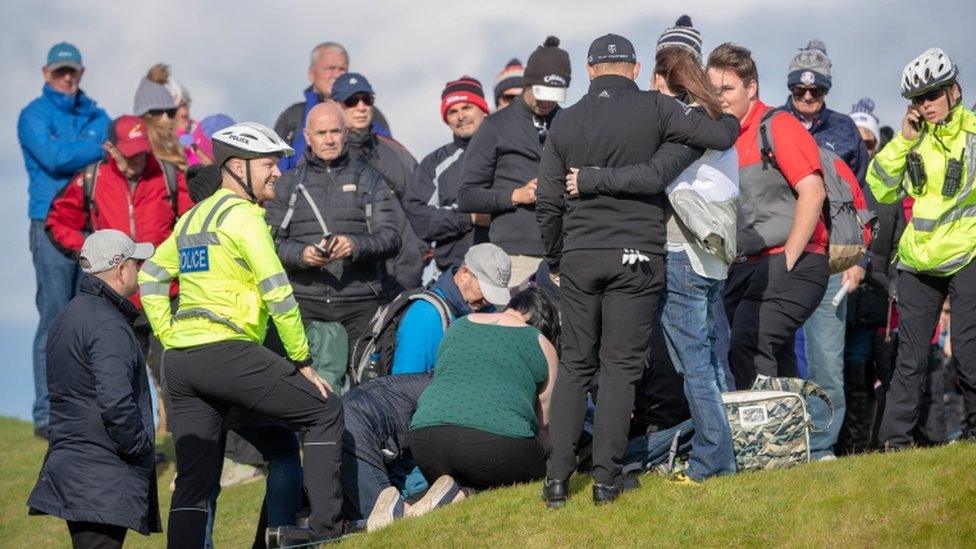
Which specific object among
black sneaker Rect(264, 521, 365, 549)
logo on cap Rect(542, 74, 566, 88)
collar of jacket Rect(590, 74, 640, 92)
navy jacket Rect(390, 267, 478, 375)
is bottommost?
black sneaker Rect(264, 521, 365, 549)

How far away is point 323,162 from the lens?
11.8m

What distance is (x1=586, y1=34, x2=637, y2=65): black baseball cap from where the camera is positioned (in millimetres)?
8047

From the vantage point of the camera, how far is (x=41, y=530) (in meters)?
12.0

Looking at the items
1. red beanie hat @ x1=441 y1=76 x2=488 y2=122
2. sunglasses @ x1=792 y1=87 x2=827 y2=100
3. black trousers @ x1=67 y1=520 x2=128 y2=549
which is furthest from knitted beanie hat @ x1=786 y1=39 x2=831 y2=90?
black trousers @ x1=67 y1=520 x2=128 y2=549

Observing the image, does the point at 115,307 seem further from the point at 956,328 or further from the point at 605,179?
the point at 956,328

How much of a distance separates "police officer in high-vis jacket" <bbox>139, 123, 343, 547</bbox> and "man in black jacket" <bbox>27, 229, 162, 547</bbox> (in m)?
0.23

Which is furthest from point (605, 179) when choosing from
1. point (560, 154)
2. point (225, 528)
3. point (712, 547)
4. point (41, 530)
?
point (41, 530)

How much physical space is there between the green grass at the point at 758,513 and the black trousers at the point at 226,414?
0.50 m

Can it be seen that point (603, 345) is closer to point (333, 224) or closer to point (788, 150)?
point (788, 150)

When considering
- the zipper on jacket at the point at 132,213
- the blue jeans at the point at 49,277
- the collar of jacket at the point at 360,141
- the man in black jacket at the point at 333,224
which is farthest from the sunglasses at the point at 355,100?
the blue jeans at the point at 49,277

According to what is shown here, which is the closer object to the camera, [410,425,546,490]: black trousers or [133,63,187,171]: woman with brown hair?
[410,425,546,490]: black trousers

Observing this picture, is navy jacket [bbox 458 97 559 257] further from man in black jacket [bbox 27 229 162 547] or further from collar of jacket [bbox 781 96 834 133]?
man in black jacket [bbox 27 229 162 547]

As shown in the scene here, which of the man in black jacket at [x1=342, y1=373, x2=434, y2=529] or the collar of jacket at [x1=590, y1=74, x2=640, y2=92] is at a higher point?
the collar of jacket at [x1=590, y1=74, x2=640, y2=92]

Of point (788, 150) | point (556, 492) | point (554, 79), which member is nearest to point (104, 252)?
point (556, 492)
